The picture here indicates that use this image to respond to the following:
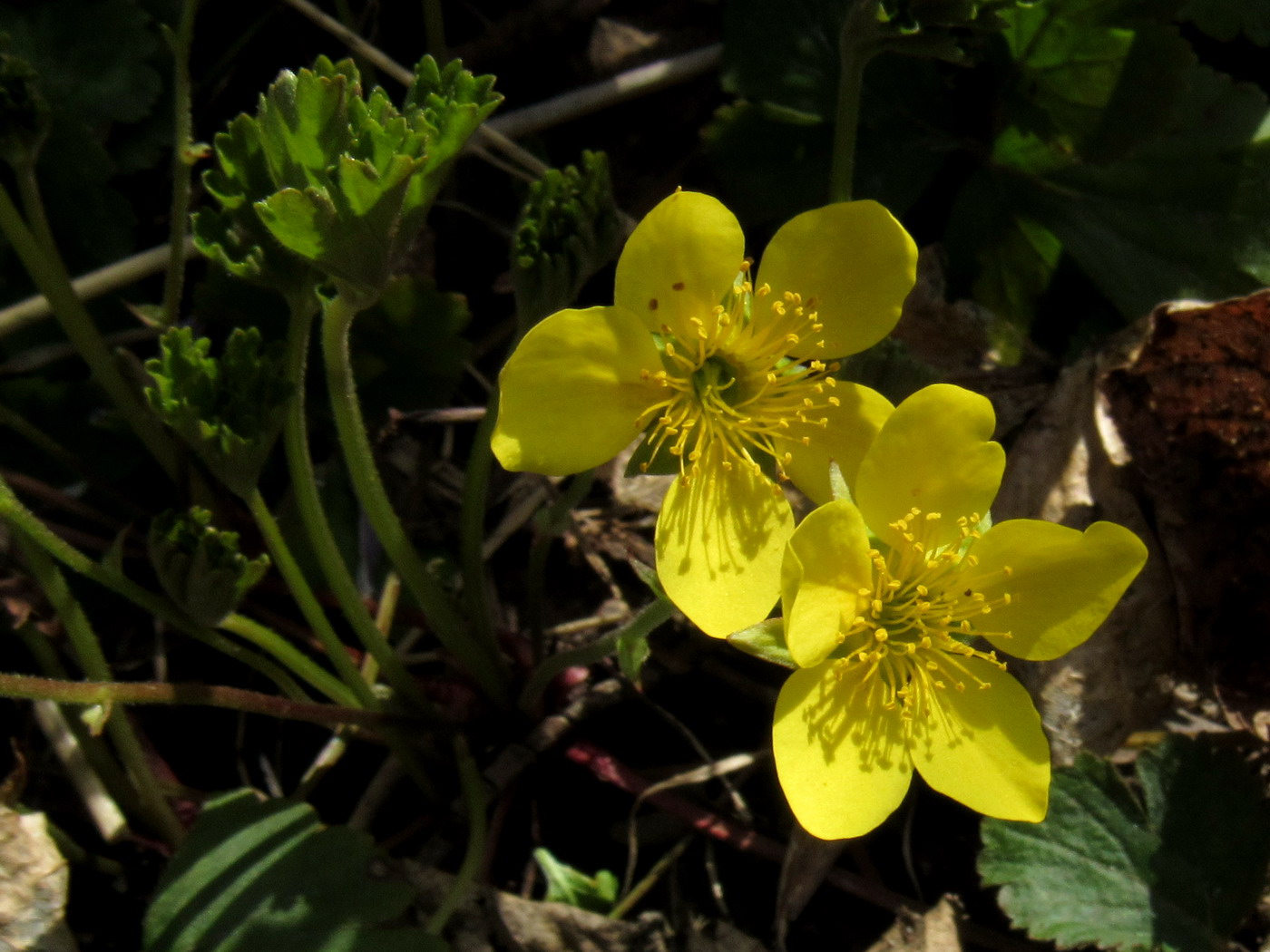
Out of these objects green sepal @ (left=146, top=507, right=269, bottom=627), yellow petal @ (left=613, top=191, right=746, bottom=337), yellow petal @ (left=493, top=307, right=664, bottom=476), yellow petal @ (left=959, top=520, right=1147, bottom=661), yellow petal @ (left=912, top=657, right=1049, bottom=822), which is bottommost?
yellow petal @ (left=912, top=657, right=1049, bottom=822)

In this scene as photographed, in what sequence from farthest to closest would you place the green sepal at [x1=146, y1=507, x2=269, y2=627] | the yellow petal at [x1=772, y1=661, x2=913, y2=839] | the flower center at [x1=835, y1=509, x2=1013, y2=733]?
the green sepal at [x1=146, y1=507, x2=269, y2=627]
the flower center at [x1=835, y1=509, x2=1013, y2=733]
the yellow petal at [x1=772, y1=661, x2=913, y2=839]

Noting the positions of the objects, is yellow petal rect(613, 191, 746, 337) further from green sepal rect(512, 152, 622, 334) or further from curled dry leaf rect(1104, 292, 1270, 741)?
curled dry leaf rect(1104, 292, 1270, 741)

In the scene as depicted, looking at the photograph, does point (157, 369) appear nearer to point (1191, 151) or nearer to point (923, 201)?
point (923, 201)

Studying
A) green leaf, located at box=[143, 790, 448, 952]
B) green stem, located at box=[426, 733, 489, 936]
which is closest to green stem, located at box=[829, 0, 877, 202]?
green stem, located at box=[426, 733, 489, 936]

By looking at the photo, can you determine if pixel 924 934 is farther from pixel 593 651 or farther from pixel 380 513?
pixel 380 513

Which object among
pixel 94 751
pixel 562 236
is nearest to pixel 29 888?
pixel 94 751

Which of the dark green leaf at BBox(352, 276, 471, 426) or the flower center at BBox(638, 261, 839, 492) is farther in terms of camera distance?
the dark green leaf at BBox(352, 276, 471, 426)

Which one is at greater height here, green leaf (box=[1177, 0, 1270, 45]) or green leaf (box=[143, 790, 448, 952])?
green leaf (box=[1177, 0, 1270, 45])

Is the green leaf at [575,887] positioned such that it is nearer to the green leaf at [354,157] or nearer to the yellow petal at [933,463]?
the yellow petal at [933,463]
